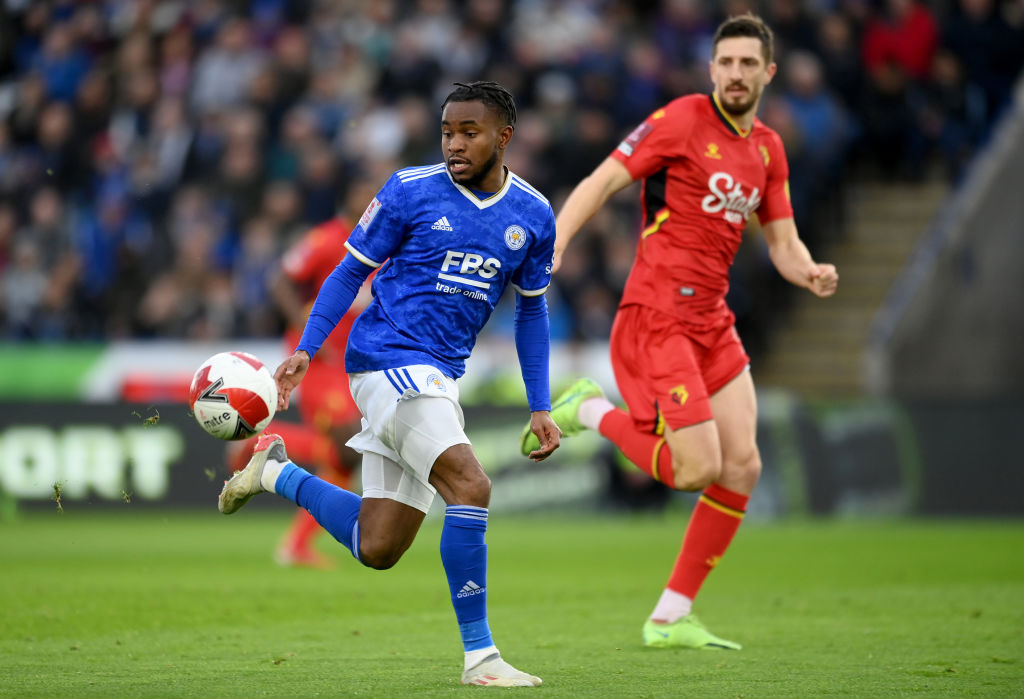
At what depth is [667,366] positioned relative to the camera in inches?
276

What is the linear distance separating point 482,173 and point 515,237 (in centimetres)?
29

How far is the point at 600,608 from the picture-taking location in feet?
27.6

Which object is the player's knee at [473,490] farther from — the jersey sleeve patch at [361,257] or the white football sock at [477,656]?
the jersey sleeve patch at [361,257]

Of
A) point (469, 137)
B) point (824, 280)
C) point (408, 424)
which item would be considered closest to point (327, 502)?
point (408, 424)

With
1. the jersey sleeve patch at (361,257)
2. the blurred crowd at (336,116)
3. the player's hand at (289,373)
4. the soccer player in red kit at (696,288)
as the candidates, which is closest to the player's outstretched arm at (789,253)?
the soccer player in red kit at (696,288)

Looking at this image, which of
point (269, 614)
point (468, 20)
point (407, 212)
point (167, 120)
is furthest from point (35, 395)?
point (407, 212)

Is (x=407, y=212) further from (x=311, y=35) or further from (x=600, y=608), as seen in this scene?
(x=311, y=35)

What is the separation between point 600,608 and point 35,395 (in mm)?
9526

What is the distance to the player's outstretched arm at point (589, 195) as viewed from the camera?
22.7ft

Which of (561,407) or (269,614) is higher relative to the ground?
(561,407)

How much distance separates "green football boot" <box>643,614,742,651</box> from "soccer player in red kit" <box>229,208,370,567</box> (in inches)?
152

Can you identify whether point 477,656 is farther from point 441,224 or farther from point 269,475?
point 441,224

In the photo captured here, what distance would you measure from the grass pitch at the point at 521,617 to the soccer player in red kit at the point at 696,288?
719mm

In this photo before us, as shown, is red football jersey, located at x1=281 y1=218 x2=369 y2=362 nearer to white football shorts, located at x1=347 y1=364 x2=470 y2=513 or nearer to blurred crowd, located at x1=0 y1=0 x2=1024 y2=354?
white football shorts, located at x1=347 y1=364 x2=470 y2=513
